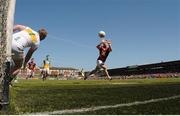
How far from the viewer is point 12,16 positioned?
475 cm

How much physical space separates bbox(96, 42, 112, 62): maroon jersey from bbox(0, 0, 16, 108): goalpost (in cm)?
1638

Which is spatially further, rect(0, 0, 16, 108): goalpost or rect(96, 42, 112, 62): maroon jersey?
rect(96, 42, 112, 62): maroon jersey

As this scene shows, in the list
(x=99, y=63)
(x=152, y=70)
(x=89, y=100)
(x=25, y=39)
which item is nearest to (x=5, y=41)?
(x=89, y=100)

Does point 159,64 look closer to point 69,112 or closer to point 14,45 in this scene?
point 14,45

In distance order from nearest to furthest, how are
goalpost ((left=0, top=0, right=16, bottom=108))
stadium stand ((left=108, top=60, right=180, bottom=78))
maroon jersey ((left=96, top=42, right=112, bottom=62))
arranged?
goalpost ((left=0, top=0, right=16, bottom=108)), maroon jersey ((left=96, top=42, right=112, bottom=62)), stadium stand ((left=108, top=60, right=180, bottom=78))

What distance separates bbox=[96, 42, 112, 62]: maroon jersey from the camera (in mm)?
21047

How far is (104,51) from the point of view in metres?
21.1

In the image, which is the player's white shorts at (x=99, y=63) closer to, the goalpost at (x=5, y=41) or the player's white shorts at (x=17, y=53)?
the player's white shorts at (x=17, y=53)

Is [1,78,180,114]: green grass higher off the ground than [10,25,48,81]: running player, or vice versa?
[10,25,48,81]: running player

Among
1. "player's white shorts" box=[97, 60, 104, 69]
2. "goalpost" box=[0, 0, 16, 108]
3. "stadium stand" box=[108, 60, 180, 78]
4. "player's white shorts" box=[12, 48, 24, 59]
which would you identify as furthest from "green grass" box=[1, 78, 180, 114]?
"stadium stand" box=[108, 60, 180, 78]

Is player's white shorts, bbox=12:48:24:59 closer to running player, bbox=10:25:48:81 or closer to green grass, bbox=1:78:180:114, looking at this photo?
running player, bbox=10:25:48:81

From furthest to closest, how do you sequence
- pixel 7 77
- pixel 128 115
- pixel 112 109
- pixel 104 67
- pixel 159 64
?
pixel 159 64 → pixel 104 67 → pixel 112 109 → pixel 7 77 → pixel 128 115

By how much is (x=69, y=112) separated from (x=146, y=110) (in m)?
1.00

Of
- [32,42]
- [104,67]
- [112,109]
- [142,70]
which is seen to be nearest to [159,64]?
[142,70]
